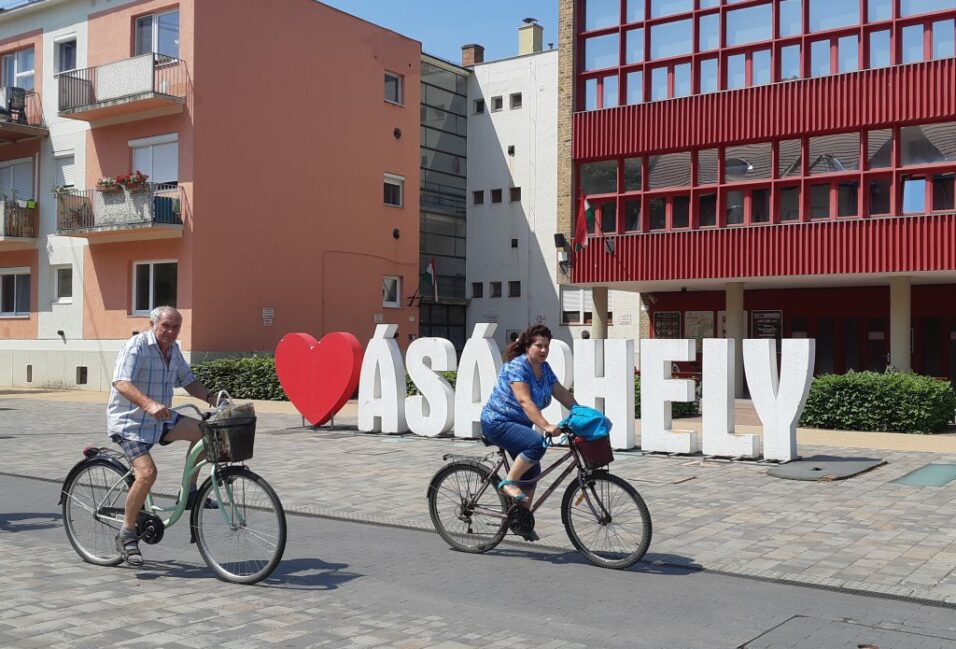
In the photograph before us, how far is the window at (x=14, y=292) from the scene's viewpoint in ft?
109

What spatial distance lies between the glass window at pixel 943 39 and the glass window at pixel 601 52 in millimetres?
8083

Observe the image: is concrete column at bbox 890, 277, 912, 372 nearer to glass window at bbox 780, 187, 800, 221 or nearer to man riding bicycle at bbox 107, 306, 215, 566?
glass window at bbox 780, 187, 800, 221

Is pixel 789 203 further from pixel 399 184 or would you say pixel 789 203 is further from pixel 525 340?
pixel 525 340

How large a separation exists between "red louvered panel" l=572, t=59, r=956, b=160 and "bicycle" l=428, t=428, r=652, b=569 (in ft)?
65.1

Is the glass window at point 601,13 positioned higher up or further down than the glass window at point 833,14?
higher up

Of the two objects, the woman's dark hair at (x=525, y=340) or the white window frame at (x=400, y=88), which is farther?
the white window frame at (x=400, y=88)

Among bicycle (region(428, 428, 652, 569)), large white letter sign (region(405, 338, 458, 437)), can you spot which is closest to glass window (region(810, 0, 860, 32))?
large white letter sign (region(405, 338, 458, 437))

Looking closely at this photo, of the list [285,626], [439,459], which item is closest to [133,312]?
[439,459]

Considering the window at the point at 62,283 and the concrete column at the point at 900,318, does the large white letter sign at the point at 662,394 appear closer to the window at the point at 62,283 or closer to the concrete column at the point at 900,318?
the concrete column at the point at 900,318

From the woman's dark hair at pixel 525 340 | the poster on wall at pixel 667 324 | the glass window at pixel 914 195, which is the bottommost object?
the woman's dark hair at pixel 525 340

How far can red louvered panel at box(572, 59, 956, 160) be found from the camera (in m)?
23.9

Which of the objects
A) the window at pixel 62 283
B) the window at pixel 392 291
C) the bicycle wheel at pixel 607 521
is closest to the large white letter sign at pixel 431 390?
the bicycle wheel at pixel 607 521

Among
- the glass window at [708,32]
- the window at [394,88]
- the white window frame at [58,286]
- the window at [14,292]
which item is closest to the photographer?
the glass window at [708,32]

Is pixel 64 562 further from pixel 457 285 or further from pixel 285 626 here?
pixel 457 285
